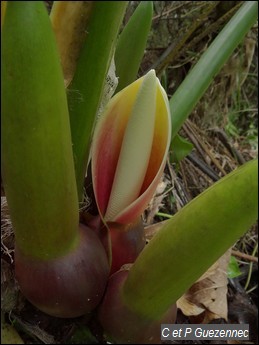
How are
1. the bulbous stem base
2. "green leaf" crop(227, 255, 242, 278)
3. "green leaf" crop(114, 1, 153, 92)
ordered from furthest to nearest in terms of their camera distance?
"green leaf" crop(227, 255, 242, 278) < "green leaf" crop(114, 1, 153, 92) < the bulbous stem base

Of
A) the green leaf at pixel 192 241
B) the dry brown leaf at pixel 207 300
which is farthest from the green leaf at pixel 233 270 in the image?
the green leaf at pixel 192 241

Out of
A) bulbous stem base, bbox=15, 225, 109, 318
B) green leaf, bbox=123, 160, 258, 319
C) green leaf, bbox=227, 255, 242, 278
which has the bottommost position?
green leaf, bbox=227, 255, 242, 278

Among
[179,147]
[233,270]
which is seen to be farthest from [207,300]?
[179,147]

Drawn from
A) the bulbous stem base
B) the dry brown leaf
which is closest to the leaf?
the bulbous stem base

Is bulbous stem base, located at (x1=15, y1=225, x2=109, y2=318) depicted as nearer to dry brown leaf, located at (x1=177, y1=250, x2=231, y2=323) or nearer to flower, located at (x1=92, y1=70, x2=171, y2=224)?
flower, located at (x1=92, y1=70, x2=171, y2=224)

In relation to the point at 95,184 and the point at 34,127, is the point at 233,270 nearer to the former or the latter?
the point at 95,184

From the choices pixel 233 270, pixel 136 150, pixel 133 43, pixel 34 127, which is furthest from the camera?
pixel 233 270

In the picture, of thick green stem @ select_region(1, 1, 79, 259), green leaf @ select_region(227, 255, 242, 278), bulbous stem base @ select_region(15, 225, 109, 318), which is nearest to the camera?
thick green stem @ select_region(1, 1, 79, 259)
